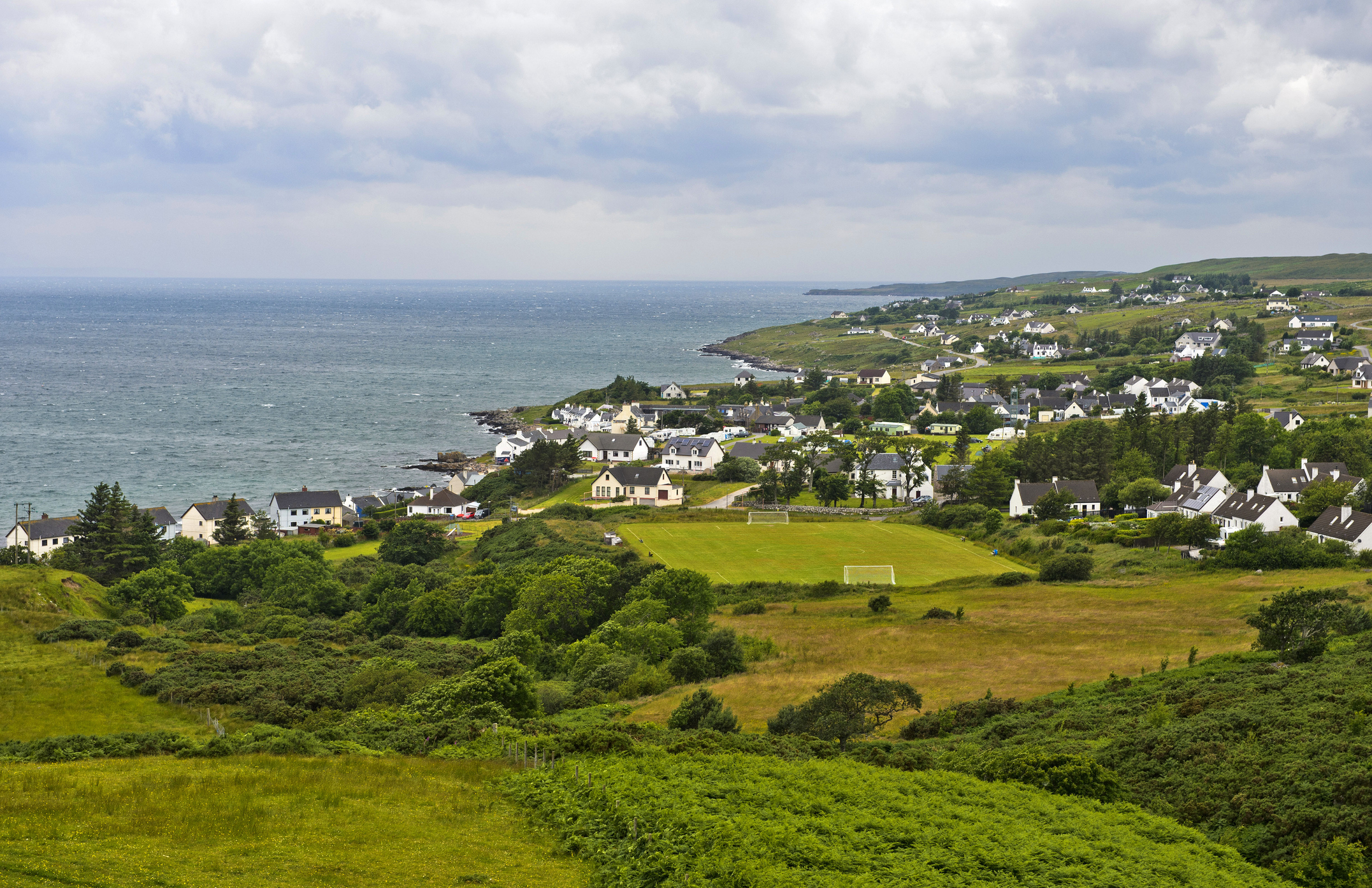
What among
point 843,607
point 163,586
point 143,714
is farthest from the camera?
point 163,586

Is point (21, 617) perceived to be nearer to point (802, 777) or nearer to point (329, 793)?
point (329, 793)

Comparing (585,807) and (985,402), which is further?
(985,402)

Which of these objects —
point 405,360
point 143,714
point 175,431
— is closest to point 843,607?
point 143,714

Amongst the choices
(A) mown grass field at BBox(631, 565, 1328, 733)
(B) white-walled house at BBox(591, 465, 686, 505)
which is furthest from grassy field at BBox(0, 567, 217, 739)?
(B) white-walled house at BBox(591, 465, 686, 505)

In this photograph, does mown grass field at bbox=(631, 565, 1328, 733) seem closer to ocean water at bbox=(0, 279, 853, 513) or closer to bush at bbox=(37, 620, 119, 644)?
bush at bbox=(37, 620, 119, 644)

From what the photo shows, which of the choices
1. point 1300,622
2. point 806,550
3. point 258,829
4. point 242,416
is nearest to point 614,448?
point 806,550

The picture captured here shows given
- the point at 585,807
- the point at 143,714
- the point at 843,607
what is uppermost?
the point at 585,807

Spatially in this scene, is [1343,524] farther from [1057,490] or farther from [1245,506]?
[1057,490]
